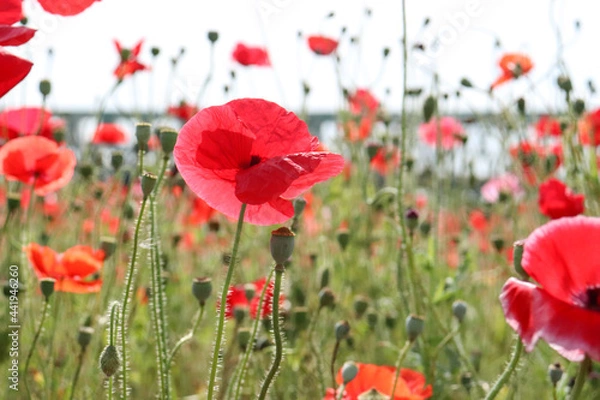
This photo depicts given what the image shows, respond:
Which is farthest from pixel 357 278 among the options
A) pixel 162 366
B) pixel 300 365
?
pixel 162 366

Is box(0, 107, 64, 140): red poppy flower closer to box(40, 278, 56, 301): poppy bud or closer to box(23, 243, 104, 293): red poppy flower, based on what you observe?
box(23, 243, 104, 293): red poppy flower

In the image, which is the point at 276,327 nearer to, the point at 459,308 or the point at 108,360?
the point at 108,360

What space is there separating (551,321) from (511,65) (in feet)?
4.98

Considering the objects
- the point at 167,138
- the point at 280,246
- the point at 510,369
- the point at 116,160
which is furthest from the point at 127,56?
the point at 510,369

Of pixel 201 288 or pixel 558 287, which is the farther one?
pixel 201 288

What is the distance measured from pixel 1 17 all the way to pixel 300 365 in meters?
1.12

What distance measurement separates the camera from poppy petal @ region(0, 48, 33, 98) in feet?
2.26

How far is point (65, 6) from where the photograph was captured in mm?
837

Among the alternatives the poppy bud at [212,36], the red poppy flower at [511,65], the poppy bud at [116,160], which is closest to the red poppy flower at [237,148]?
the poppy bud at [116,160]

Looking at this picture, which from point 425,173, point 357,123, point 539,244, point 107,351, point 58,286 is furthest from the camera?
point 425,173

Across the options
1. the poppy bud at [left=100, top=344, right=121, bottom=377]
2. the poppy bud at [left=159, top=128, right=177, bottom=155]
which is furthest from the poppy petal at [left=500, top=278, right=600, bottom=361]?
the poppy bud at [left=159, top=128, right=177, bottom=155]

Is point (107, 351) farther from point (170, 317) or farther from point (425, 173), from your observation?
point (425, 173)

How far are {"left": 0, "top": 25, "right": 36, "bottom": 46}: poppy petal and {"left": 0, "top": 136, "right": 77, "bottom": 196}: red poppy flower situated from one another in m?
0.92

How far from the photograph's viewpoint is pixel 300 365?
1.68 metres
